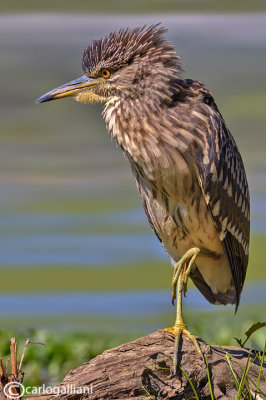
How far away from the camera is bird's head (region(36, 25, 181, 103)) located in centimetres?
425

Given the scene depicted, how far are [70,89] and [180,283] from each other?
1.30 m

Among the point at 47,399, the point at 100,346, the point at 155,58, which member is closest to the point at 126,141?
the point at 155,58

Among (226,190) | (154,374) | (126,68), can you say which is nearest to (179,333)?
(154,374)

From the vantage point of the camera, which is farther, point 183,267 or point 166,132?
point 183,267

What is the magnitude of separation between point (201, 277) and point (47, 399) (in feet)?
5.74

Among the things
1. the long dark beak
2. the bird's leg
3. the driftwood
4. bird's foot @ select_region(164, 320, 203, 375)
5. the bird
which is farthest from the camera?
the long dark beak

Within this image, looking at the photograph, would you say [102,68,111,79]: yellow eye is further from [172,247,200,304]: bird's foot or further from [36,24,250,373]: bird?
[172,247,200,304]: bird's foot

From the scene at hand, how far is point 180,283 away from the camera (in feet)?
14.0

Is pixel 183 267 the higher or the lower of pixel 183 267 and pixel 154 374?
the higher

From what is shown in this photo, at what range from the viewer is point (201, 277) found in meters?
5.02

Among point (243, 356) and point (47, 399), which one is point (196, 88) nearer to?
point (243, 356)

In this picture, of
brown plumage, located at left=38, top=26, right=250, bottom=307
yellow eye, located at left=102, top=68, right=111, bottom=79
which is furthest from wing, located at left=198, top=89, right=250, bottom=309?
yellow eye, located at left=102, top=68, right=111, bottom=79

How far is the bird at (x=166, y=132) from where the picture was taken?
4.25 metres

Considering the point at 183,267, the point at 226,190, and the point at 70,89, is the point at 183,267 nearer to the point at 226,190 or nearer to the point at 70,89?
the point at 226,190
